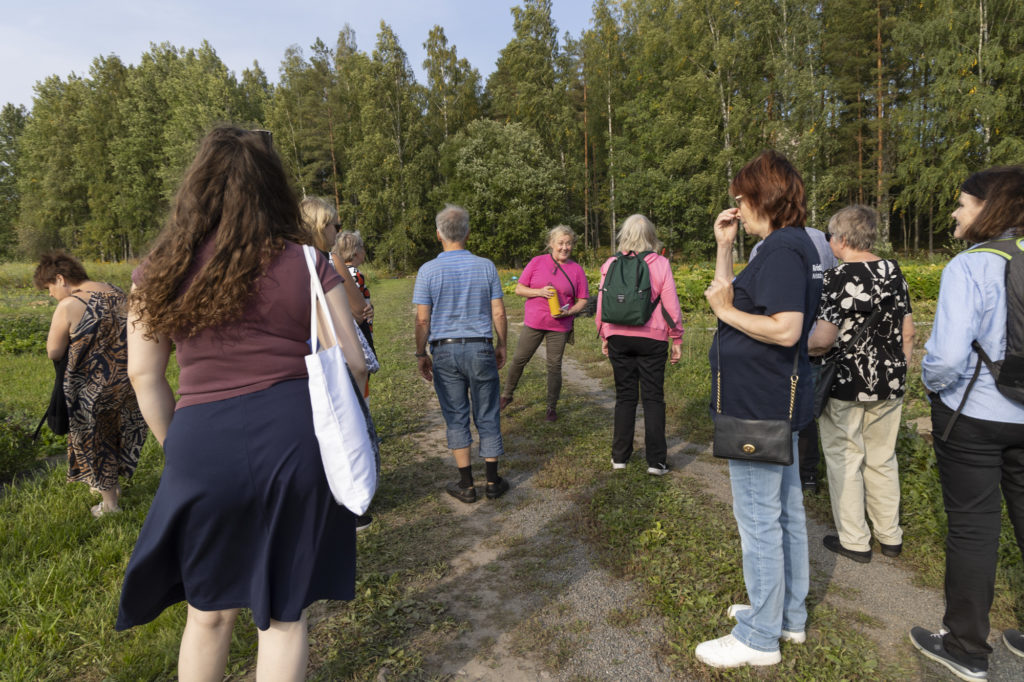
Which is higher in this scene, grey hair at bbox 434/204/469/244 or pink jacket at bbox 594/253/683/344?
grey hair at bbox 434/204/469/244

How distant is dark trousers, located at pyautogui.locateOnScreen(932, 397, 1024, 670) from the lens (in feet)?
7.63

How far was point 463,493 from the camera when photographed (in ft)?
14.5

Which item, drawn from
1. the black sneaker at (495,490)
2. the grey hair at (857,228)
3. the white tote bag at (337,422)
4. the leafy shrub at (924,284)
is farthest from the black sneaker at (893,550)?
the leafy shrub at (924,284)

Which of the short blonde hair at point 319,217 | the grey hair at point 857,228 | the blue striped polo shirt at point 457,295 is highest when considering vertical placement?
the short blonde hair at point 319,217

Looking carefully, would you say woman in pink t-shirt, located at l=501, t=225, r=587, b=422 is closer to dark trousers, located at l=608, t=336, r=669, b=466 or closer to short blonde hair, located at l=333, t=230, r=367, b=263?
dark trousers, located at l=608, t=336, r=669, b=466

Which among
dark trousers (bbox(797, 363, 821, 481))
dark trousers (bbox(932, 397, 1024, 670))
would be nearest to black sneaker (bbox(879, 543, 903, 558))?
dark trousers (bbox(797, 363, 821, 481))

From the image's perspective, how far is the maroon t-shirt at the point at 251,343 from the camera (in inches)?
66.1

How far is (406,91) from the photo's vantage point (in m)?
40.2

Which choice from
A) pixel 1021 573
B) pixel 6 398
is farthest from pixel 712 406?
pixel 6 398

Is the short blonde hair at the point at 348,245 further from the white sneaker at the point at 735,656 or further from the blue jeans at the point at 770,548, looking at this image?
the white sneaker at the point at 735,656

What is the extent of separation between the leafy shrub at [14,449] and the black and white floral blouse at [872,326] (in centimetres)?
663

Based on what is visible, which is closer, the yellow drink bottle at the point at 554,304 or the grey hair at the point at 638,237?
the grey hair at the point at 638,237

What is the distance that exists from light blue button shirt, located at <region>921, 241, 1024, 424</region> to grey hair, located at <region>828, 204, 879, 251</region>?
38.6 inches

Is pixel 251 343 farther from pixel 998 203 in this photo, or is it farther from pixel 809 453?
pixel 809 453
